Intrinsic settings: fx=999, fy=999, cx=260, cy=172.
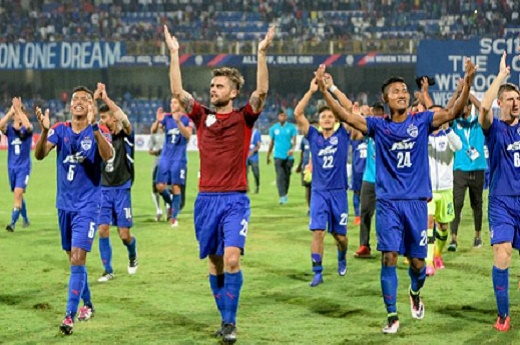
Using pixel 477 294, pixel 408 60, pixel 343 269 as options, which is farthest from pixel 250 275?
pixel 408 60

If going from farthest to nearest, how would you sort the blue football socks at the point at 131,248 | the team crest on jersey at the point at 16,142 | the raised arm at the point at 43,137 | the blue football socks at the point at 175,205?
the team crest on jersey at the point at 16,142 → the blue football socks at the point at 175,205 → the blue football socks at the point at 131,248 → the raised arm at the point at 43,137

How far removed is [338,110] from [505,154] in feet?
5.45

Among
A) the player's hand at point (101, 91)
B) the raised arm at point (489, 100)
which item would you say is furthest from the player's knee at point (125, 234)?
the raised arm at point (489, 100)

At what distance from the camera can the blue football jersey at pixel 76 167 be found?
9516 millimetres

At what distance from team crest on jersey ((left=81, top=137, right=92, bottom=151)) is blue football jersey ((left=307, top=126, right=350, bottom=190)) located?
3777 mm

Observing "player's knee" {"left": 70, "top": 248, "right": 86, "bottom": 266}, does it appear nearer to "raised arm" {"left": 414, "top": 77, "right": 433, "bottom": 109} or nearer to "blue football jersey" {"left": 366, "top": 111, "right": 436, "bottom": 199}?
"blue football jersey" {"left": 366, "top": 111, "right": 436, "bottom": 199}

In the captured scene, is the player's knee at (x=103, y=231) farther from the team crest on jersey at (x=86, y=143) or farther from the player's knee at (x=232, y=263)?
the player's knee at (x=232, y=263)

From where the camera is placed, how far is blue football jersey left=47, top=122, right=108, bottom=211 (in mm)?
9516

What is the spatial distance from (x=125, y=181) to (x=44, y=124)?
4.10m

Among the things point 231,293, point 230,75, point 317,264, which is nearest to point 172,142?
point 317,264

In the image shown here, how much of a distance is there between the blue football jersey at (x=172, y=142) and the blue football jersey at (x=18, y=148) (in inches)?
104

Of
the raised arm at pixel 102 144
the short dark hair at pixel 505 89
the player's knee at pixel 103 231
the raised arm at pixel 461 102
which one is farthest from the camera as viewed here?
the player's knee at pixel 103 231

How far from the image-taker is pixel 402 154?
9336mm

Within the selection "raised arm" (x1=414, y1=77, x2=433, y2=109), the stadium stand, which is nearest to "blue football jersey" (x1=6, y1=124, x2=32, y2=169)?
"raised arm" (x1=414, y1=77, x2=433, y2=109)
